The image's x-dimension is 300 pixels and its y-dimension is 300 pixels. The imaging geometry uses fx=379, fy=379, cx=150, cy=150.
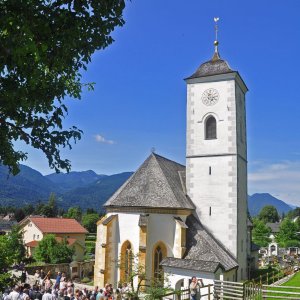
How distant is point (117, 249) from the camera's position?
2497cm

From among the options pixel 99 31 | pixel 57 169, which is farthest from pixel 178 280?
pixel 99 31

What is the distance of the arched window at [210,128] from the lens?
27.8m

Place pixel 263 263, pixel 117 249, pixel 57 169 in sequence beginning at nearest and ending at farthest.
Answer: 1. pixel 57 169
2. pixel 117 249
3. pixel 263 263

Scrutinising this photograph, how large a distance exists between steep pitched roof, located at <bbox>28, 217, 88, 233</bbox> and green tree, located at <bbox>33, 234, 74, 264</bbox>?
636 inches

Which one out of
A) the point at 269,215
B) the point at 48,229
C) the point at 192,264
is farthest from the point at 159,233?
the point at 269,215

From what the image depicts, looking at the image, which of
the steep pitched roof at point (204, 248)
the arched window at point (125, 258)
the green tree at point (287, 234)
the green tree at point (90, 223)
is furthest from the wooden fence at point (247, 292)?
the green tree at point (90, 223)

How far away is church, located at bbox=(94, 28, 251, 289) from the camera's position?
2355cm

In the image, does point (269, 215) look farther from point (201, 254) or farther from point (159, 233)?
point (201, 254)

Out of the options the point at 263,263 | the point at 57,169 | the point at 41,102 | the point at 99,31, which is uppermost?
the point at 99,31

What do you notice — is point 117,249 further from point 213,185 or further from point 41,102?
point 41,102

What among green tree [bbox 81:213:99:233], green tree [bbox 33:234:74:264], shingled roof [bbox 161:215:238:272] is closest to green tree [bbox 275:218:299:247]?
green tree [bbox 81:213:99:233]

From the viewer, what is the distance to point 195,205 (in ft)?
88.6

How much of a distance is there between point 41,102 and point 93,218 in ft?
303

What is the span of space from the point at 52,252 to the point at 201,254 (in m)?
26.6
